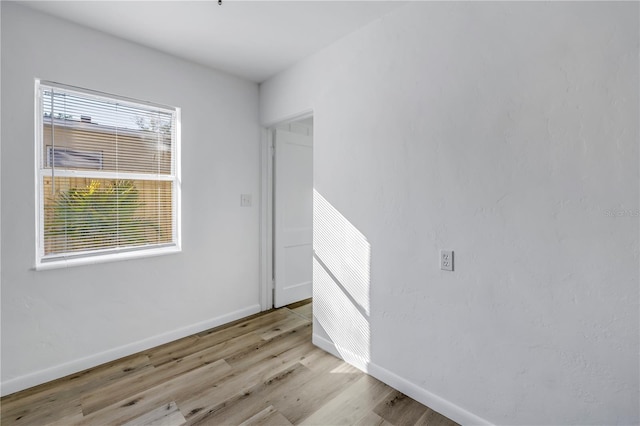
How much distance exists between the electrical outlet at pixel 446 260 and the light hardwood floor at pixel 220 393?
0.89 meters

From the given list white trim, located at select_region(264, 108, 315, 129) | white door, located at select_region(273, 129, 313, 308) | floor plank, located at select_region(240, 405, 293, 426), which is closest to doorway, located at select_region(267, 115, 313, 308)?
white door, located at select_region(273, 129, 313, 308)

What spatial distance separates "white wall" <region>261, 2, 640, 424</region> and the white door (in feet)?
3.98

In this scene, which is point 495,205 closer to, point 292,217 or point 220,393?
point 220,393

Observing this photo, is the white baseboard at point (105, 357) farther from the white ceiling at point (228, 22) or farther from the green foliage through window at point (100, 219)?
the white ceiling at point (228, 22)

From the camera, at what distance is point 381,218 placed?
84.0 inches

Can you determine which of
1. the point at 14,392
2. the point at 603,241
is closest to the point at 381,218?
the point at 603,241

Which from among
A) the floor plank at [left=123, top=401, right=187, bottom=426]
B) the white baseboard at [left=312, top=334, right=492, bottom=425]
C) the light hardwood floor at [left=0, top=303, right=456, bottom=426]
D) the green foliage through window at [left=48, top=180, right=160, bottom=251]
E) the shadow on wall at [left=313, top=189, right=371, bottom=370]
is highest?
the green foliage through window at [left=48, top=180, right=160, bottom=251]

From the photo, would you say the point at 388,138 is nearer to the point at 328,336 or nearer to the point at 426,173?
the point at 426,173

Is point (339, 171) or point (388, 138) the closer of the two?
point (388, 138)

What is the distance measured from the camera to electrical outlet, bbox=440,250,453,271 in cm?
177

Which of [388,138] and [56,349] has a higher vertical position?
[388,138]

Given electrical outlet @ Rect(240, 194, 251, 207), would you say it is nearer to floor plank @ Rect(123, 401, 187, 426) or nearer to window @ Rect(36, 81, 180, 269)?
window @ Rect(36, 81, 180, 269)

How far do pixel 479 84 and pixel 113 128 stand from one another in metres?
2.69

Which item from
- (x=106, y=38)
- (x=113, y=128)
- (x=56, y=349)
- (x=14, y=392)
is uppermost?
(x=106, y=38)
